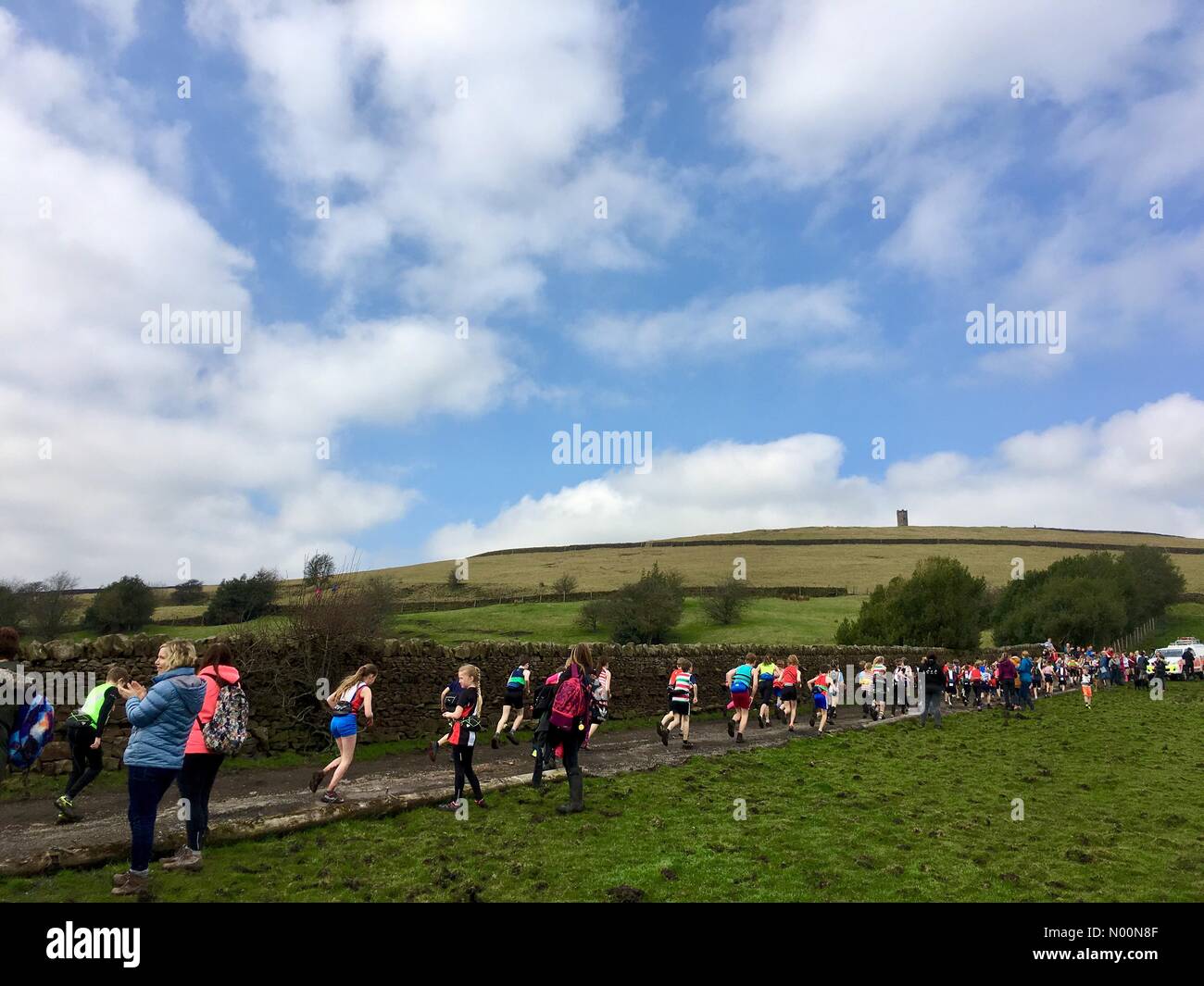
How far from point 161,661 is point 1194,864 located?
368 inches

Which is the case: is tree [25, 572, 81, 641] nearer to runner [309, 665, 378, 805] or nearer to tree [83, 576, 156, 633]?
tree [83, 576, 156, 633]

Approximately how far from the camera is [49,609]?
45312mm

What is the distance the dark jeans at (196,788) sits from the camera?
7.26 metres

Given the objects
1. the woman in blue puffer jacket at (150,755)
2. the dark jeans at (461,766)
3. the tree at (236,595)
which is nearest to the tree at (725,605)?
the tree at (236,595)

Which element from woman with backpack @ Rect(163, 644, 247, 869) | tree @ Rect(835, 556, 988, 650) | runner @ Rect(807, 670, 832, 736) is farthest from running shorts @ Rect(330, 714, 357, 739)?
tree @ Rect(835, 556, 988, 650)

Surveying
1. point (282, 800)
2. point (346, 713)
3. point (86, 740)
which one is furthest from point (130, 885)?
point (282, 800)

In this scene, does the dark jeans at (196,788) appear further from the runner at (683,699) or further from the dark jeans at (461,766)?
the runner at (683,699)

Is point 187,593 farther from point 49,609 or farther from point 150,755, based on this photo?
point 150,755

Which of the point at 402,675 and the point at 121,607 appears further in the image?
the point at 121,607

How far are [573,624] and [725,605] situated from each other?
35.7ft

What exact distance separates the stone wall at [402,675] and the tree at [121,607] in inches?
1291
